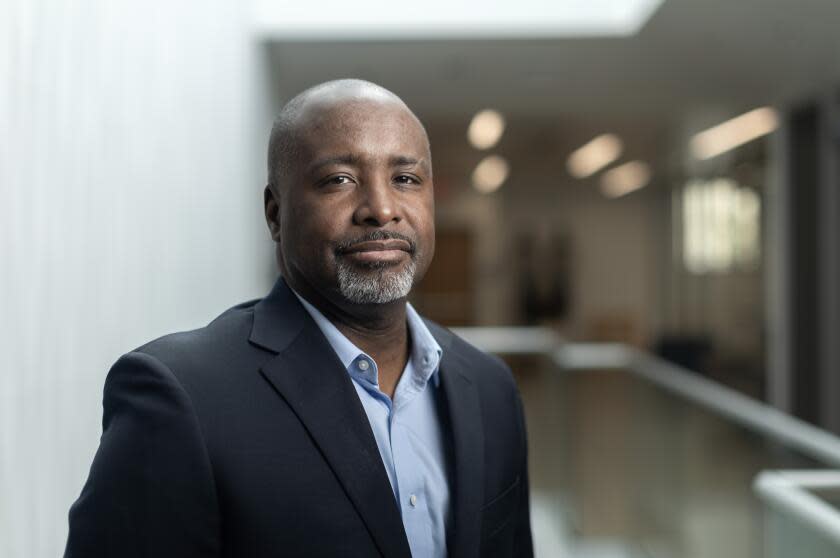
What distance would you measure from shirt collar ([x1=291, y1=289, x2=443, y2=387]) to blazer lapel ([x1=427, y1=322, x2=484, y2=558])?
0.04 meters

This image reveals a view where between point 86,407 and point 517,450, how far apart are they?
1115mm

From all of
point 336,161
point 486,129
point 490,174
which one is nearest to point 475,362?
point 336,161

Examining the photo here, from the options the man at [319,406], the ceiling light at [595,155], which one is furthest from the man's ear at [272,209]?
the ceiling light at [595,155]

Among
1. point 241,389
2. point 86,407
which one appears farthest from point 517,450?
point 86,407

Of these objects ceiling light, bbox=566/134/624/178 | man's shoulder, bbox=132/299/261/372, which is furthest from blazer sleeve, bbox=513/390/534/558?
ceiling light, bbox=566/134/624/178

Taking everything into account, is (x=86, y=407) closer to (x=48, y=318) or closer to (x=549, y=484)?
(x=48, y=318)

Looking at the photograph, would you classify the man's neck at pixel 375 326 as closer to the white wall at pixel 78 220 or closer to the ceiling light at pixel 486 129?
the white wall at pixel 78 220

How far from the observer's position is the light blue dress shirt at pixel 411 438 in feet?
4.63

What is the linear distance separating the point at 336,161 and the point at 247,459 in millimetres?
427

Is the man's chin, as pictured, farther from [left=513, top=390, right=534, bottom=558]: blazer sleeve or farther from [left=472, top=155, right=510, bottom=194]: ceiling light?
[left=472, top=155, right=510, bottom=194]: ceiling light

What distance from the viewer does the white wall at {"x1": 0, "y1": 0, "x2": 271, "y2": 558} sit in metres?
1.76

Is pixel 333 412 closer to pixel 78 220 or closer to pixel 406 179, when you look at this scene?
pixel 406 179

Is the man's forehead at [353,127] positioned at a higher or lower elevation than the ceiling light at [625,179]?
lower

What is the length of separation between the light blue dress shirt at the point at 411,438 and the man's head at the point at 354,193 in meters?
0.10
